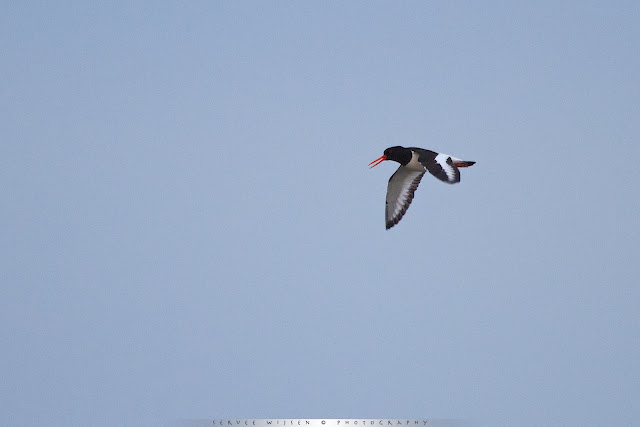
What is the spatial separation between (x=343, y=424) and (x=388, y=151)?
7.20m

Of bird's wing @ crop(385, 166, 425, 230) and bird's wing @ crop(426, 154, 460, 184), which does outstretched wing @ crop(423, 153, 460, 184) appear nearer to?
bird's wing @ crop(426, 154, 460, 184)

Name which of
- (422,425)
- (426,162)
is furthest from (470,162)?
(422,425)

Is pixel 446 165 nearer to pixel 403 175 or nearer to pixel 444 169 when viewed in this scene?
pixel 444 169

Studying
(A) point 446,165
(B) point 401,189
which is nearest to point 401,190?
(B) point 401,189

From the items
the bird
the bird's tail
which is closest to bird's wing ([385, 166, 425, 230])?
the bird

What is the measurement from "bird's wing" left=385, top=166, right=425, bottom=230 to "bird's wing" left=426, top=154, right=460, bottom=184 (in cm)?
112

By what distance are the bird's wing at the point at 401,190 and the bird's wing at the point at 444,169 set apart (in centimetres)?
112

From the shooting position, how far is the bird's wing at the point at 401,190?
2939 cm

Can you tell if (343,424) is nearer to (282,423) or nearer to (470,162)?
(282,423)

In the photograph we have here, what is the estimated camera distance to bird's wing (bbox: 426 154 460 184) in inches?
1040

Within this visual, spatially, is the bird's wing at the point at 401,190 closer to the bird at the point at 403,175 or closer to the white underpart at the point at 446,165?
the bird at the point at 403,175

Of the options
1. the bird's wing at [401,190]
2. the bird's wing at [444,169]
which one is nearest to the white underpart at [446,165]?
the bird's wing at [444,169]

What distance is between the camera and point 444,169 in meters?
27.4

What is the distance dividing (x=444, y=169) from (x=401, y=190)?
235 centimetres
